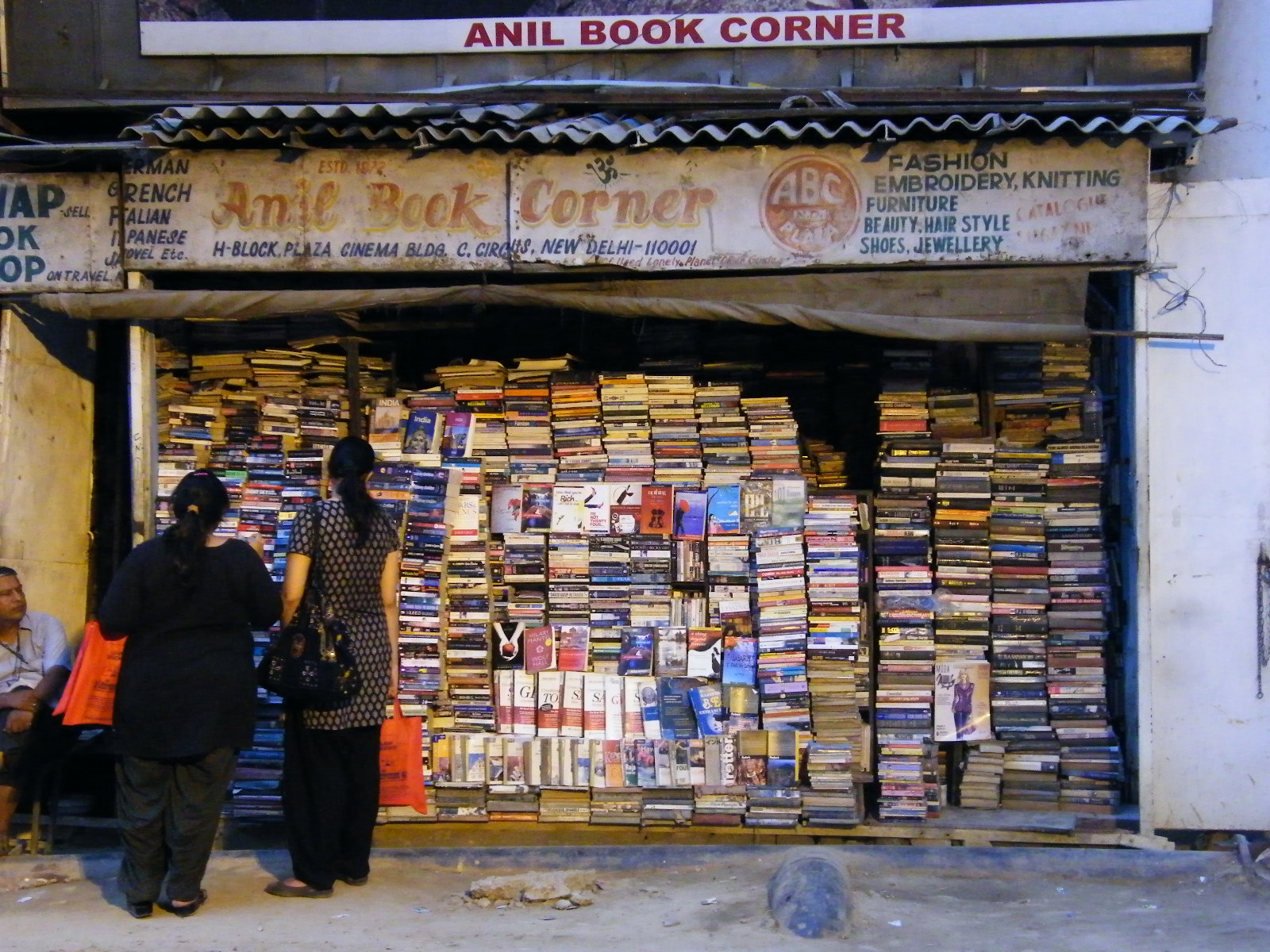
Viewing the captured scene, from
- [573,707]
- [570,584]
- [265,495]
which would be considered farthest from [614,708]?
[265,495]

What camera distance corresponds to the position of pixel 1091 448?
21.0 feet

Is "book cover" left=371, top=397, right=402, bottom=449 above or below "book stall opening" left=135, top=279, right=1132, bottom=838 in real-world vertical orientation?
above

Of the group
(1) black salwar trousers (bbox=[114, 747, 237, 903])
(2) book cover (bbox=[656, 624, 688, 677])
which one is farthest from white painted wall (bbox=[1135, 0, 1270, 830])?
(1) black salwar trousers (bbox=[114, 747, 237, 903])

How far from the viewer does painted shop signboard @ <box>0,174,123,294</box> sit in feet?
20.4

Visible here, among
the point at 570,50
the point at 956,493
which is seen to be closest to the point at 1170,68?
the point at 956,493

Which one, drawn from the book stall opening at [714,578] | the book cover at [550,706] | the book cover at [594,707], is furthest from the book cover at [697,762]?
the book cover at [550,706]

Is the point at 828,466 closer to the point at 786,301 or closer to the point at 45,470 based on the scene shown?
the point at 786,301

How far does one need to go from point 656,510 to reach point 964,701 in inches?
68.1

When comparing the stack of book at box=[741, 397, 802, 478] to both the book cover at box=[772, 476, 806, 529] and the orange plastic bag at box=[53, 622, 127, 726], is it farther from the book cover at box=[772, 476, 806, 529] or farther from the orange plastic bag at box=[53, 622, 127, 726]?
the orange plastic bag at box=[53, 622, 127, 726]

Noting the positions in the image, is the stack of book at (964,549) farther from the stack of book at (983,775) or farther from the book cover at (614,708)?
the book cover at (614,708)

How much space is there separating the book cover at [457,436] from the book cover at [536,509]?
1.17 ft

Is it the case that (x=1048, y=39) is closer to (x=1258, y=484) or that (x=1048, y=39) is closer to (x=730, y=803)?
(x=1258, y=484)

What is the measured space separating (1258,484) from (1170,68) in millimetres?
2025

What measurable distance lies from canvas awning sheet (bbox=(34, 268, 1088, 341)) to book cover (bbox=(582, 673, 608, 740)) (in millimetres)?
1745
